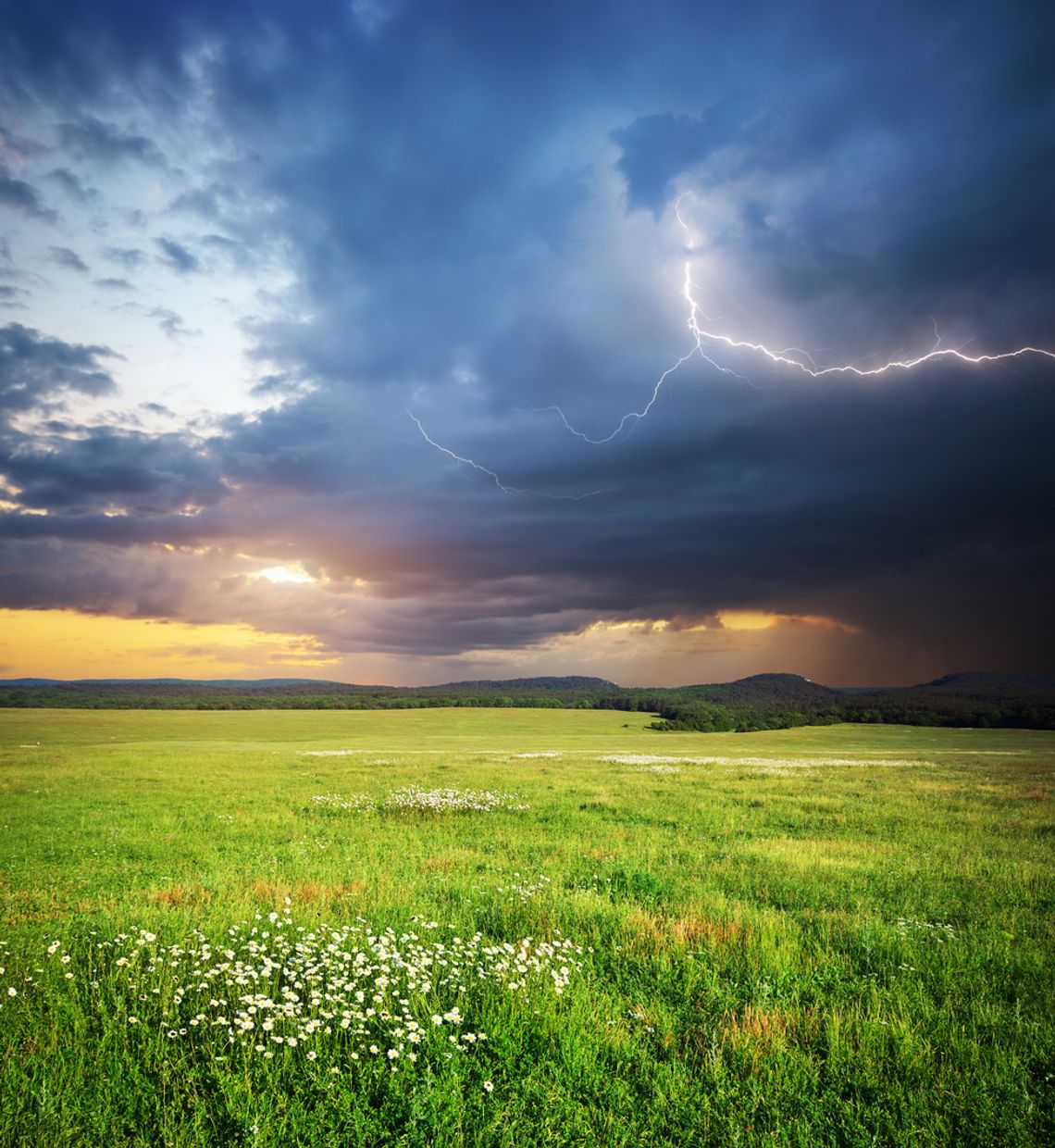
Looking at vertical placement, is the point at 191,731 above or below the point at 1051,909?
below

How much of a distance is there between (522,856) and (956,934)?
8737 mm

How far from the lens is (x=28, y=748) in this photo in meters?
49.9

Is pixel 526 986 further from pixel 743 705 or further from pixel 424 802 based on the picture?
pixel 743 705

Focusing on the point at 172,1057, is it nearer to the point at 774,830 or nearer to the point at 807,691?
the point at 774,830

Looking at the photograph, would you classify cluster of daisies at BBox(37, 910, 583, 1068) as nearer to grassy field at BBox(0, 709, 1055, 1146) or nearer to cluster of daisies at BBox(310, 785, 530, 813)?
grassy field at BBox(0, 709, 1055, 1146)

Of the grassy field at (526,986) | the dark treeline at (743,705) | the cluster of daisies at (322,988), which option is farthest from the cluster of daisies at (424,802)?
the dark treeline at (743,705)

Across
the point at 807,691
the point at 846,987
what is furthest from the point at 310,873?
the point at 807,691

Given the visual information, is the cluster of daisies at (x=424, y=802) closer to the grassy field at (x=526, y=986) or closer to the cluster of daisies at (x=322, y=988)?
the grassy field at (x=526, y=986)

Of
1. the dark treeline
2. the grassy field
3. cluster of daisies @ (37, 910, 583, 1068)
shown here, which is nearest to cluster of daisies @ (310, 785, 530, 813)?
the grassy field

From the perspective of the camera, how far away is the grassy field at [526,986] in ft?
16.7

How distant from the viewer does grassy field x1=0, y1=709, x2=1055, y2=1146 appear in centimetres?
509

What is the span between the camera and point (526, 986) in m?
6.80

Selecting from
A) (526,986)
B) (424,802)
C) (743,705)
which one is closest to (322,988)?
(526,986)

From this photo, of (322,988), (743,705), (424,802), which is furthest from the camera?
(743,705)
